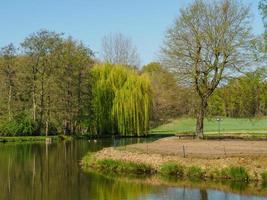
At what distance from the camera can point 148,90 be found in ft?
217

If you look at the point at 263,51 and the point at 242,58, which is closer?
the point at 263,51

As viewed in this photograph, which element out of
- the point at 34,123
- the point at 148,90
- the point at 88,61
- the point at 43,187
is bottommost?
the point at 43,187

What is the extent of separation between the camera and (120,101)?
214 feet

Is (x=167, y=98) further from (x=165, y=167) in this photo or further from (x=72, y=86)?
(x=165, y=167)

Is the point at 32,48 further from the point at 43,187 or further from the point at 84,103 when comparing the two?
the point at 43,187

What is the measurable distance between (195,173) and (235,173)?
2.44 metres

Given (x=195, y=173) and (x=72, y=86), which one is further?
(x=72, y=86)

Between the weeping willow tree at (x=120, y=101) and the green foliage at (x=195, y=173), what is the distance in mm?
36057

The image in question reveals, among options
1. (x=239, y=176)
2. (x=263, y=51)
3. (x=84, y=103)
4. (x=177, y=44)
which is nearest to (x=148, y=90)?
(x=84, y=103)

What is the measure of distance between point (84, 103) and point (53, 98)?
5086 millimetres

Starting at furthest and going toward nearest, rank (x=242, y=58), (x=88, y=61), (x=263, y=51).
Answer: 1. (x=88, y=61)
2. (x=242, y=58)
3. (x=263, y=51)

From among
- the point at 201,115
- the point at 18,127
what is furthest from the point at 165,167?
the point at 18,127

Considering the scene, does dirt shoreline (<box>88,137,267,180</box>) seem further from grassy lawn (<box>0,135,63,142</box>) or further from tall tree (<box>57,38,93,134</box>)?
tall tree (<box>57,38,93,134</box>)

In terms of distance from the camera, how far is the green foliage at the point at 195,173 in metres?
27.6
